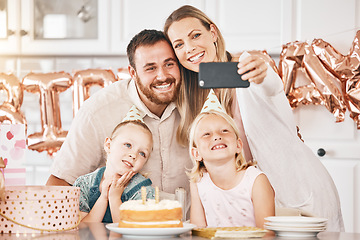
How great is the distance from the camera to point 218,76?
4.25 feet

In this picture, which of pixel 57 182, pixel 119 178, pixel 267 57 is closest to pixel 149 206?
pixel 119 178

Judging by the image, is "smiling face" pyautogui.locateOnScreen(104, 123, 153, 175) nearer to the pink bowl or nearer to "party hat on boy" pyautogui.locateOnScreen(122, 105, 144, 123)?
"party hat on boy" pyautogui.locateOnScreen(122, 105, 144, 123)

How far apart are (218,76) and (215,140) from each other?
0.21m

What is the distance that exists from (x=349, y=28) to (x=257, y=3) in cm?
42

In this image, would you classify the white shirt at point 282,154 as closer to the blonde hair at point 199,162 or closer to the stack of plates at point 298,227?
the blonde hair at point 199,162

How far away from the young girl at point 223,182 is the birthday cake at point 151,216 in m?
0.42

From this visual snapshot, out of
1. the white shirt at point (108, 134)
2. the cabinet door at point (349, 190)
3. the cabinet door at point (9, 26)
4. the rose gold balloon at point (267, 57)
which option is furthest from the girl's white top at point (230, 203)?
the cabinet door at point (9, 26)

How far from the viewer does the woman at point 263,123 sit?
167cm

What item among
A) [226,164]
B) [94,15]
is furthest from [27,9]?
[226,164]

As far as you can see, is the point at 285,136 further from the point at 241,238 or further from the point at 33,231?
the point at 33,231

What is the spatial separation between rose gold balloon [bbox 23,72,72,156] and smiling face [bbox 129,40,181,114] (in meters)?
0.96

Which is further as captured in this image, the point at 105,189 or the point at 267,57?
the point at 267,57

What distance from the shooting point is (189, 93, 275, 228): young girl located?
1.42m

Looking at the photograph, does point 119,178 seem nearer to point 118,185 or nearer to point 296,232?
point 118,185
